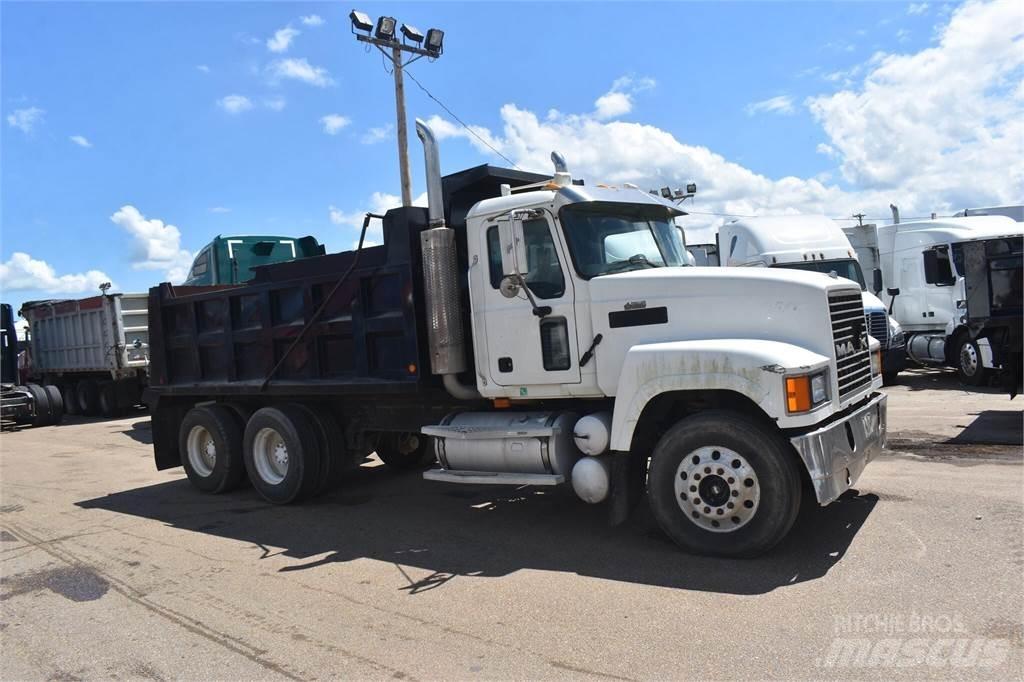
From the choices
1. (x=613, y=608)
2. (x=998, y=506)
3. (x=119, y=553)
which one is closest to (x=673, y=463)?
(x=613, y=608)

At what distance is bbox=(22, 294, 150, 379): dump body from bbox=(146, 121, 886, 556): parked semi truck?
1102 cm

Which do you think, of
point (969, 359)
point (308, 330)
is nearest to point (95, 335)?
point (308, 330)

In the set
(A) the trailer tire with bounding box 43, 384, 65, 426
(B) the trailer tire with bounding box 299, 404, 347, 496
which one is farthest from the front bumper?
(A) the trailer tire with bounding box 43, 384, 65, 426

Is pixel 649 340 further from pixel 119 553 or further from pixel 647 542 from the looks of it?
pixel 119 553

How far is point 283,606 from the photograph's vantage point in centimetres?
493

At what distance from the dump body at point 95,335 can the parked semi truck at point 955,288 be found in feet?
54.3

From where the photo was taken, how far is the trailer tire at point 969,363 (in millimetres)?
13367

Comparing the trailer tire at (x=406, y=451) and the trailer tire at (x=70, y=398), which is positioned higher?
the trailer tire at (x=70, y=398)

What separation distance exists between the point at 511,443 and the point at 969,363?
11.2 metres

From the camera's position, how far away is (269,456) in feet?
26.9

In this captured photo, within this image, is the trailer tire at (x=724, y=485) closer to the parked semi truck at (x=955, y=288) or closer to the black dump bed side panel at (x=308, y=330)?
the black dump bed side panel at (x=308, y=330)

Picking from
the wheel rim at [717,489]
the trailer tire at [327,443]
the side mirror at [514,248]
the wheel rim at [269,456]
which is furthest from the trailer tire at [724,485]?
the wheel rim at [269,456]

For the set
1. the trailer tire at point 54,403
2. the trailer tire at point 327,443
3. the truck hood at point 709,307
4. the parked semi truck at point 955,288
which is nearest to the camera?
the truck hood at point 709,307

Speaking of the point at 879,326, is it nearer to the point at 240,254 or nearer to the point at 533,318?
the point at 533,318
